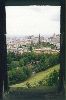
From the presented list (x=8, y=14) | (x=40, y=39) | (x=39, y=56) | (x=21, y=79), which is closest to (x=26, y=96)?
(x=21, y=79)

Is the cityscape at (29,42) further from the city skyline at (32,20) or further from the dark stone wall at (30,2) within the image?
the dark stone wall at (30,2)

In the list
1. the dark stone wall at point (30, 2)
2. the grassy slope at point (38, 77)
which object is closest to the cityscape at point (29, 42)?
the grassy slope at point (38, 77)

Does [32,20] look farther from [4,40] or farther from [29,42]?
[4,40]

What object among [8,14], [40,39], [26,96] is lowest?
[26,96]

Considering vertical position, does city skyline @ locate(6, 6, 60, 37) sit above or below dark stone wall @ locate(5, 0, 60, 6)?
below

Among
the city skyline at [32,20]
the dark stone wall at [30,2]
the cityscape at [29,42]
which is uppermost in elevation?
the dark stone wall at [30,2]

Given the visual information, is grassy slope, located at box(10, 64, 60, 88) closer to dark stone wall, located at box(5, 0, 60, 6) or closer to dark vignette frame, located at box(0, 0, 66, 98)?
dark vignette frame, located at box(0, 0, 66, 98)

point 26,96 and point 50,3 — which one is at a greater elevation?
point 50,3

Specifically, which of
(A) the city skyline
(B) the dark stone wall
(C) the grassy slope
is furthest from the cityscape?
(B) the dark stone wall

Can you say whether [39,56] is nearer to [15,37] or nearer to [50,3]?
[15,37]
